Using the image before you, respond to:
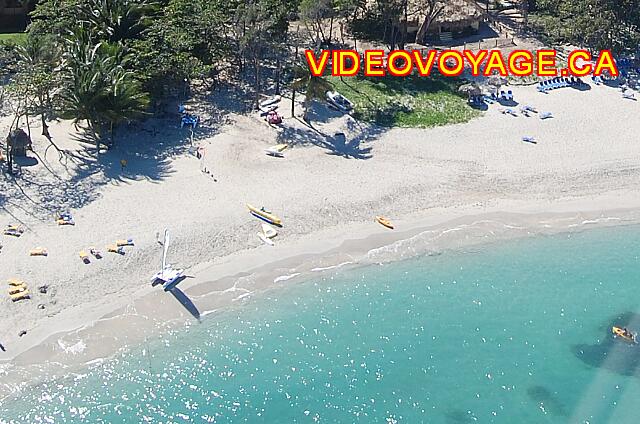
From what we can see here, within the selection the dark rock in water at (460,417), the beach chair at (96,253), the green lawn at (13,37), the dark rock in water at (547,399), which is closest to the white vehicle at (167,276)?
the beach chair at (96,253)

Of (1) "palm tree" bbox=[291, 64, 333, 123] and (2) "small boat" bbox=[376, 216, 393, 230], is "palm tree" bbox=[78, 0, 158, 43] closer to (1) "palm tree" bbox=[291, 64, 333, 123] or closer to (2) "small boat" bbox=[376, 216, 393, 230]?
(1) "palm tree" bbox=[291, 64, 333, 123]

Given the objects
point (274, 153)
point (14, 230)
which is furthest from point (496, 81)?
point (14, 230)

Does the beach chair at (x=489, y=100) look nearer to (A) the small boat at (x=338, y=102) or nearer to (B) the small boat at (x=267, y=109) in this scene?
(A) the small boat at (x=338, y=102)

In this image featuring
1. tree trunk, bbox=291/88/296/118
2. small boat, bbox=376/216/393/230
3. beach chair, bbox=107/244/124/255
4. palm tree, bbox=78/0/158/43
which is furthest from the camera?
tree trunk, bbox=291/88/296/118

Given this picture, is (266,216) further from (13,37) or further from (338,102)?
(13,37)

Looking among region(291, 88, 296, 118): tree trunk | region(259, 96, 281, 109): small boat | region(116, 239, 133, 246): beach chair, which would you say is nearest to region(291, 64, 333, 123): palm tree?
Result: region(291, 88, 296, 118): tree trunk

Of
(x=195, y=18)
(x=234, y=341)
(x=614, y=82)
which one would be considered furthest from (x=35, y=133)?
(x=614, y=82)

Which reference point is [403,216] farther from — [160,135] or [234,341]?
[160,135]
